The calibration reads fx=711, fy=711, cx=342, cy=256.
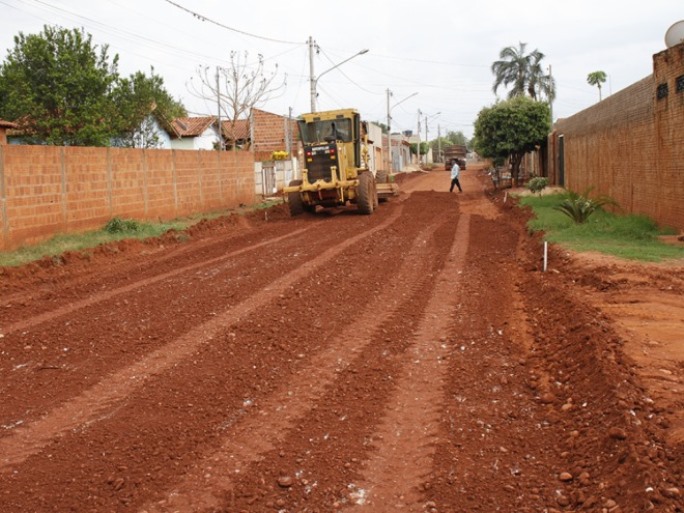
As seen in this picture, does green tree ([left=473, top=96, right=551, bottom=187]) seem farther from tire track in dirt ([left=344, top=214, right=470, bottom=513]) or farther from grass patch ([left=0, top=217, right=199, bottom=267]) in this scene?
tire track in dirt ([left=344, top=214, right=470, bottom=513])

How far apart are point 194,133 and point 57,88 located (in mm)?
19043

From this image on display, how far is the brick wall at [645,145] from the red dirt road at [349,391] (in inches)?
130

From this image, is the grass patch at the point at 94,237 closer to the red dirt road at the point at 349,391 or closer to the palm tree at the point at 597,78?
the red dirt road at the point at 349,391

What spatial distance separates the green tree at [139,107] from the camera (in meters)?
31.4

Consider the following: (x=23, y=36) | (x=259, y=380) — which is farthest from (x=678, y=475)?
(x=23, y=36)

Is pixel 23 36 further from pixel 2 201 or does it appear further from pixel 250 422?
pixel 250 422

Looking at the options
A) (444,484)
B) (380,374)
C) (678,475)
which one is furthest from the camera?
(380,374)

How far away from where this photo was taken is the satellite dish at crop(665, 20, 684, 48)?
14137 millimetres

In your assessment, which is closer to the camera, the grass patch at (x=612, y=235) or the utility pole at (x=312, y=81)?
the grass patch at (x=612, y=235)

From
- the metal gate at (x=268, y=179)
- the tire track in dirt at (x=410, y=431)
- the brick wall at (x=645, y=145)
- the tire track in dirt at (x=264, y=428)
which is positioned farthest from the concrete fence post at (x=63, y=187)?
the metal gate at (x=268, y=179)

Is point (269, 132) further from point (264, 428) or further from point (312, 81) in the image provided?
point (264, 428)

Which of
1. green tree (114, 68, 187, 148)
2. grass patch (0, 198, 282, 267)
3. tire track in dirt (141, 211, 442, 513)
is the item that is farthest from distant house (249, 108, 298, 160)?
tire track in dirt (141, 211, 442, 513)

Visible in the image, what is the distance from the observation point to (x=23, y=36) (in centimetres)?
2892

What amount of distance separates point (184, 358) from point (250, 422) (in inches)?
73.3
